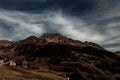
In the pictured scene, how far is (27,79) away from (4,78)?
16.5 meters

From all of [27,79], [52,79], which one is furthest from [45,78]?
[27,79]

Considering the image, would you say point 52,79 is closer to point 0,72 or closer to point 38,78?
point 38,78

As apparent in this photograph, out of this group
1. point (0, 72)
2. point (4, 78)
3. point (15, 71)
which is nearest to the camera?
point (4, 78)

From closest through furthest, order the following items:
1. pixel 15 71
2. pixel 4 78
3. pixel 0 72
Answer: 1. pixel 4 78
2. pixel 0 72
3. pixel 15 71

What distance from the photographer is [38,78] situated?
17900cm

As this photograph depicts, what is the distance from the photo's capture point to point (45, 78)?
182 metres

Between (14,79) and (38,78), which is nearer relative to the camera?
(14,79)

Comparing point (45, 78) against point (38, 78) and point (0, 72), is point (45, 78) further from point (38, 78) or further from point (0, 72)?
point (0, 72)

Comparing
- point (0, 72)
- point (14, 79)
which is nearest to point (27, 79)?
point (14, 79)

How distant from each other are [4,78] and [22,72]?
41.0 metres

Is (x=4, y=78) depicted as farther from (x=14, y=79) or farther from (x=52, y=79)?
(x=52, y=79)

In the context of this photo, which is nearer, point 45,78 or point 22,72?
point 45,78

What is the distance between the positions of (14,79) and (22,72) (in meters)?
39.1

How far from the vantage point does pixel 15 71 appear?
652 feet
